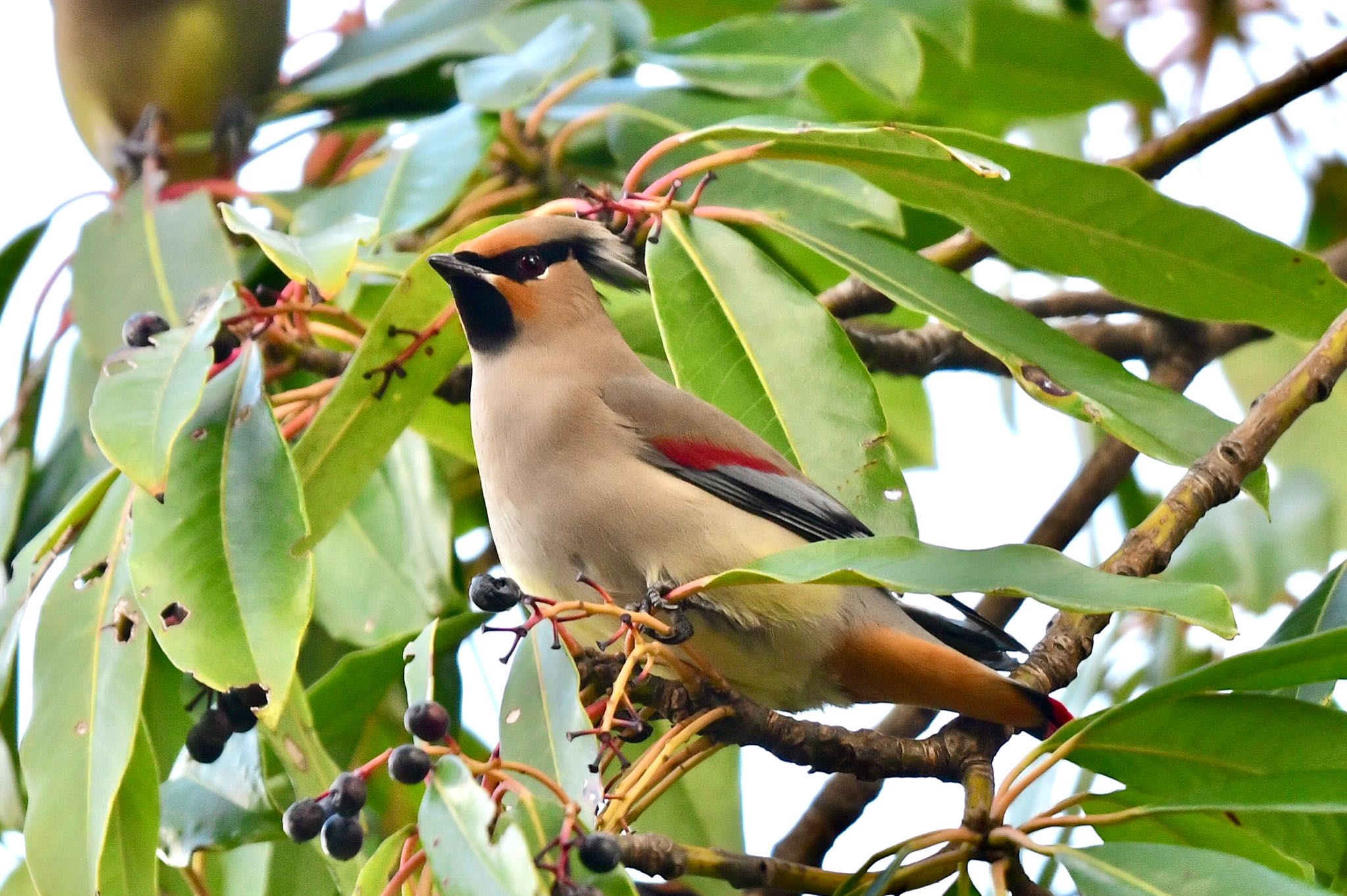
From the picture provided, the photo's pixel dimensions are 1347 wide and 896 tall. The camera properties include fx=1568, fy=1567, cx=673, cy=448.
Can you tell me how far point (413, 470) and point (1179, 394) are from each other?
148 cm

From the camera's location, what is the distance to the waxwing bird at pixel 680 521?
225 cm

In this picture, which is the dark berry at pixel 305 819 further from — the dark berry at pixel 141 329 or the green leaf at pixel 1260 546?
the green leaf at pixel 1260 546

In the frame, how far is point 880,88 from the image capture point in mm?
3113

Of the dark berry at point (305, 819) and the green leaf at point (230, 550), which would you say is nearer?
the dark berry at point (305, 819)

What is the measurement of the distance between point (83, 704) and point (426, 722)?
2.88 feet

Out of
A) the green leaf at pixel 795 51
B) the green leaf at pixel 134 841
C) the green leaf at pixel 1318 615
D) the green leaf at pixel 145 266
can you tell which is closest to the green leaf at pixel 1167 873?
the green leaf at pixel 1318 615

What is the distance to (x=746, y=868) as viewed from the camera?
1.85m

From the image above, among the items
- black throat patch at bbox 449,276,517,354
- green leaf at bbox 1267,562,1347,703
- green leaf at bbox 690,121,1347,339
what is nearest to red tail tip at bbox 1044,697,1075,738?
green leaf at bbox 1267,562,1347,703

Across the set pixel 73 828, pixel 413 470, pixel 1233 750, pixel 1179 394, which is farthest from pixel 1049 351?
pixel 73 828

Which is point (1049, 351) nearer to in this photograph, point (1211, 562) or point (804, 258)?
point (804, 258)

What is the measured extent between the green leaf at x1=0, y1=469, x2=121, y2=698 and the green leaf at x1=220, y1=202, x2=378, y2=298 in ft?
1.63

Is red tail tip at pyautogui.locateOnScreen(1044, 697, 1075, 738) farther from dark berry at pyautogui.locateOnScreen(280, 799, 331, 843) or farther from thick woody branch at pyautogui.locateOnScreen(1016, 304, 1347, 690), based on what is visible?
dark berry at pyautogui.locateOnScreen(280, 799, 331, 843)

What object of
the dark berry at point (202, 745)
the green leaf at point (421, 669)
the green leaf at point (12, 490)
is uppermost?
the green leaf at point (421, 669)

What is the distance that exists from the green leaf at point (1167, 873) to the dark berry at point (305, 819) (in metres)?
0.85
